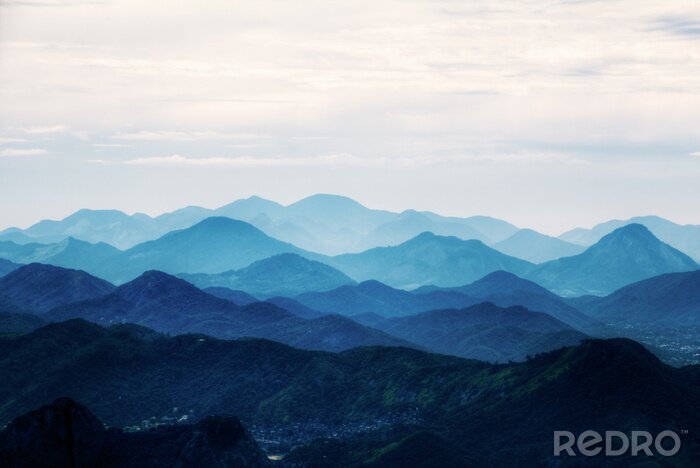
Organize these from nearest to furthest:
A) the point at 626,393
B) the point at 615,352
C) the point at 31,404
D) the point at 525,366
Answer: the point at 626,393, the point at 615,352, the point at 525,366, the point at 31,404

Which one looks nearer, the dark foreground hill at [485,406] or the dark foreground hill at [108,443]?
the dark foreground hill at [108,443]

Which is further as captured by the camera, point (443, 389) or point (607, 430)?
point (443, 389)

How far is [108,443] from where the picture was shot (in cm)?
13212

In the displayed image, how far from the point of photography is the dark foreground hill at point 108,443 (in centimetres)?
12312

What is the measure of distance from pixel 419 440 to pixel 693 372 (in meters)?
51.8

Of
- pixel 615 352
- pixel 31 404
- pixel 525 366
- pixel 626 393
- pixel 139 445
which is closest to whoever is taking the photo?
pixel 139 445

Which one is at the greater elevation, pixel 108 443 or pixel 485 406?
pixel 108 443

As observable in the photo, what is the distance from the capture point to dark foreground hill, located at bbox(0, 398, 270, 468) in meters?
123

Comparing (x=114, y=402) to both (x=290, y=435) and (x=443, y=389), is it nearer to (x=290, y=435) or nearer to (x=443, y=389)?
(x=290, y=435)

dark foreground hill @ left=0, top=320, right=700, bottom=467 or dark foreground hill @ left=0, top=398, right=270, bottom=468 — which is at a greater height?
dark foreground hill @ left=0, top=398, right=270, bottom=468

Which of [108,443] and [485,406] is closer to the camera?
[108,443]

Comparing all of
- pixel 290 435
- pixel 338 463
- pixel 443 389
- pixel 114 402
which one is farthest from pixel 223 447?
pixel 114 402

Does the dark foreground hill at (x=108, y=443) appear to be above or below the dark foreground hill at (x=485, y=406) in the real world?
above

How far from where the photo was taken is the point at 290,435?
17912 cm
